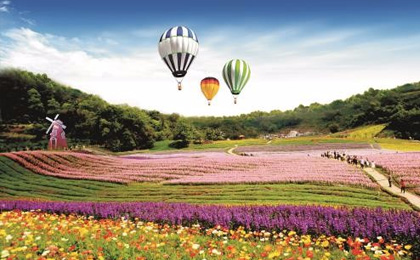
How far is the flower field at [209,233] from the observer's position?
8.39m

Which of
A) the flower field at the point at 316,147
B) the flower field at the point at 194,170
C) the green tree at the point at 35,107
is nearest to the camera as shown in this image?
the flower field at the point at 194,170

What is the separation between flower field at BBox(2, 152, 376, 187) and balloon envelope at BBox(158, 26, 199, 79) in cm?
1011

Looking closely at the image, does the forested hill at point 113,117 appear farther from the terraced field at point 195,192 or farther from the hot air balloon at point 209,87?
the terraced field at point 195,192

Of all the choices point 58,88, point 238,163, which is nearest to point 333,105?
point 58,88

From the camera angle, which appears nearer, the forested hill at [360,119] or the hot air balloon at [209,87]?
the hot air balloon at [209,87]

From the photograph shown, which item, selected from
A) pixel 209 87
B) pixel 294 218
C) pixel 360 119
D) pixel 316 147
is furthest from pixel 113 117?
pixel 360 119

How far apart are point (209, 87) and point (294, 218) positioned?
3401 centimetres

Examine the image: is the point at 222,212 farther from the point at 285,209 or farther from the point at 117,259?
the point at 117,259

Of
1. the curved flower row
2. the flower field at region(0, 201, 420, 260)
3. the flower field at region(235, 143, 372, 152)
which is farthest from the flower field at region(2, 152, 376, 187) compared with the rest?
the flower field at region(235, 143, 372, 152)

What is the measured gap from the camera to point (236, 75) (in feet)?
138

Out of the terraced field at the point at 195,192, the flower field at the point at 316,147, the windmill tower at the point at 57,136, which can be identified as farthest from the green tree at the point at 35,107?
the terraced field at the point at 195,192

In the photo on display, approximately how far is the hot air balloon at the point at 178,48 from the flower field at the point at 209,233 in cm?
2043

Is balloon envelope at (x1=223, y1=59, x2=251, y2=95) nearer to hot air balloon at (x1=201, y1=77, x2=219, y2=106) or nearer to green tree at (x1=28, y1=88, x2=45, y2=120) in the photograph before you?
hot air balloon at (x1=201, y1=77, x2=219, y2=106)

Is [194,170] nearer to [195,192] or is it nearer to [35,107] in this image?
[195,192]
